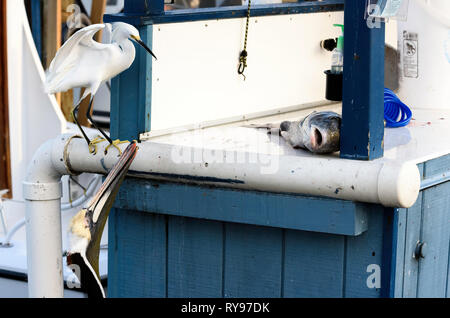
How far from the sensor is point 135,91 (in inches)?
103

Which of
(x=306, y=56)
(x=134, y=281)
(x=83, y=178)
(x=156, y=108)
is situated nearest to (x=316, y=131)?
(x=156, y=108)

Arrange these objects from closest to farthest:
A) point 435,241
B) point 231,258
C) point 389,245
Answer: point 389,245, point 231,258, point 435,241

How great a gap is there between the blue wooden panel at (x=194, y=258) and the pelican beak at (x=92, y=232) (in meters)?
0.35

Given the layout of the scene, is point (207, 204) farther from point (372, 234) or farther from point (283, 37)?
point (283, 37)

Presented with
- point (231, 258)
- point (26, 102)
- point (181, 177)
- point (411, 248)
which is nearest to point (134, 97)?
point (181, 177)

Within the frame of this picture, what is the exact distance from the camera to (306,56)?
11.5 feet

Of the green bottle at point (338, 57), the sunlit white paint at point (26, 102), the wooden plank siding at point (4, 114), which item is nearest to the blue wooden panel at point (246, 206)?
the green bottle at point (338, 57)

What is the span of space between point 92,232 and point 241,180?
0.47 metres

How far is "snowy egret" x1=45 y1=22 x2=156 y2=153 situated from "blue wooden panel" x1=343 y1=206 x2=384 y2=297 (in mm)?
849

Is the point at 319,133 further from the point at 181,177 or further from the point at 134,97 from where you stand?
the point at 134,97

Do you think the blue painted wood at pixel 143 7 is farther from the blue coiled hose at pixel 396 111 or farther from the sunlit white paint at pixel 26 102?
the sunlit white paint at pixel 26 102

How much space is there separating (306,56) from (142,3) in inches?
42.3

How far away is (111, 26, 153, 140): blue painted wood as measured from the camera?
2572 mm

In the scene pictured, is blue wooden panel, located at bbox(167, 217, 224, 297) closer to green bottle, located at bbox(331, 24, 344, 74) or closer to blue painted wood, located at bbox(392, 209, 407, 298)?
blue painted wood, located at bbox(392, 209, 407, 298)
